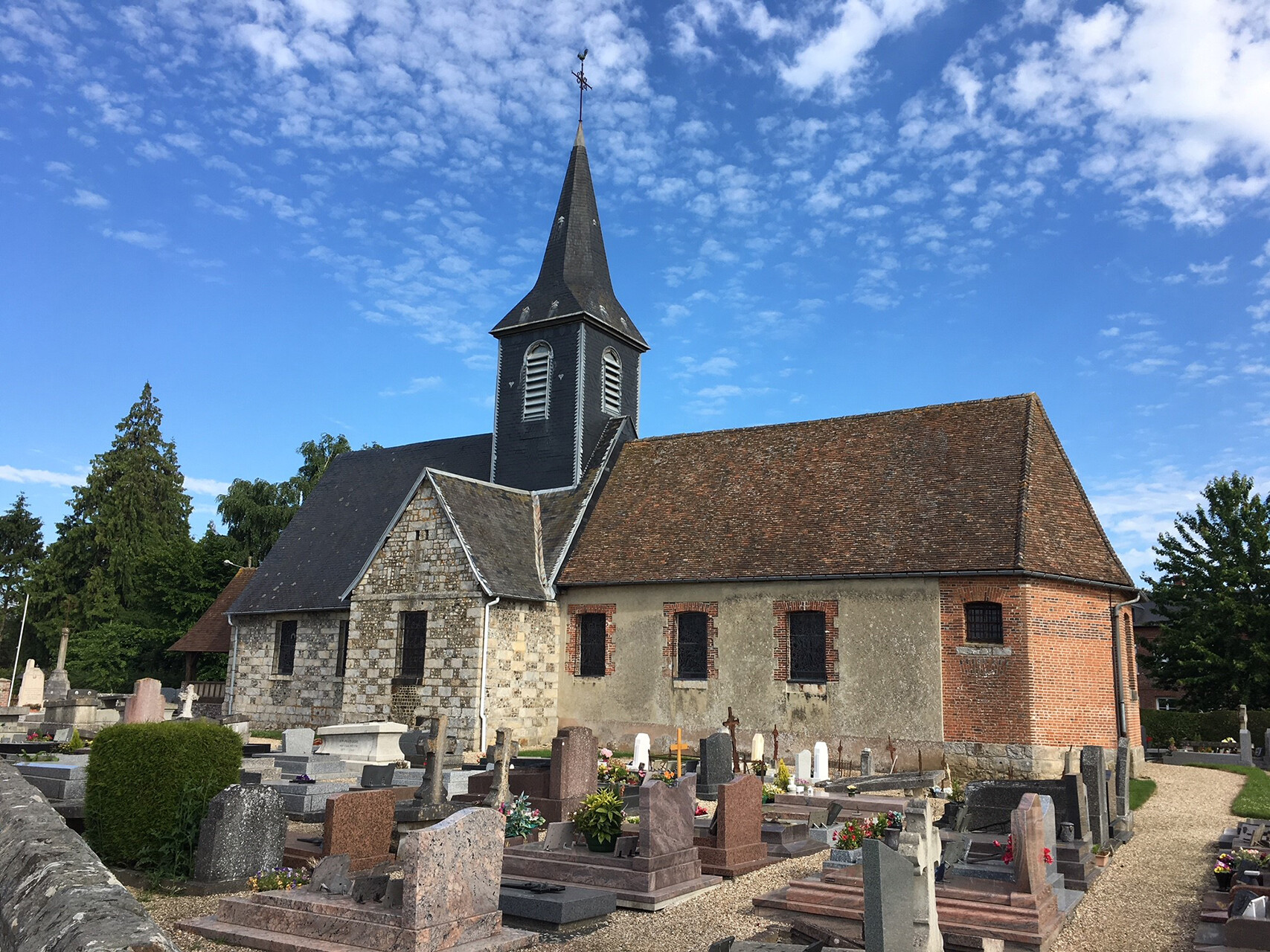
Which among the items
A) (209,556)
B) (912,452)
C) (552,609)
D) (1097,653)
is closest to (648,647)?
(552,609)

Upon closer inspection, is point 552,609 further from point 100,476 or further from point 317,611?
point 100,476

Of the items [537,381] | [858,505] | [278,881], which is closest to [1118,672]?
[858,505]

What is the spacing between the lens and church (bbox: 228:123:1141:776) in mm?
17422

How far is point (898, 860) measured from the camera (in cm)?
604

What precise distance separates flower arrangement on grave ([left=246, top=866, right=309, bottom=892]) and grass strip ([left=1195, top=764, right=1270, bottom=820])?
42.6 ft

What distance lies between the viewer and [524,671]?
21.0 metres

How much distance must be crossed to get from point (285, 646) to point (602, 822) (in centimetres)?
1847

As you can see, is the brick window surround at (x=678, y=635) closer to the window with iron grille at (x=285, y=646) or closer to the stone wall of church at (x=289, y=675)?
the stone wall of church at (x=289, y=675)

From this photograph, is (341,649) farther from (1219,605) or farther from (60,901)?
(1219,605)

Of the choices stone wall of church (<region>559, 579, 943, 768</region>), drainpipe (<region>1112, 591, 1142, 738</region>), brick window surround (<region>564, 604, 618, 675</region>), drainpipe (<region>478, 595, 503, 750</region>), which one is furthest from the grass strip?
drainpipe (<region>478, 595, 503, 750</region>)

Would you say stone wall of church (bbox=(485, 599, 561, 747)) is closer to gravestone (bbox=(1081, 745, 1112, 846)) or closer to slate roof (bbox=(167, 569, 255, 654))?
gravestone (bbox=(1081, 745, 1112, 846))

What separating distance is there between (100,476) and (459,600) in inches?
1709

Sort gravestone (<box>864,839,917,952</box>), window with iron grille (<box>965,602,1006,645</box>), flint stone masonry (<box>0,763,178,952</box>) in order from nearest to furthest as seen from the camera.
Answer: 1. flint stone masonry (<box>0,763,178,952</box>)
2. gravestone (<box>864,839,917,952</box>)
3. window with iron grille (<box>965,602,1006,645</box>)

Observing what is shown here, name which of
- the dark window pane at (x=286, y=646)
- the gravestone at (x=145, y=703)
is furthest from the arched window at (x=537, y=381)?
the gravestone at (x=145, y=703)
